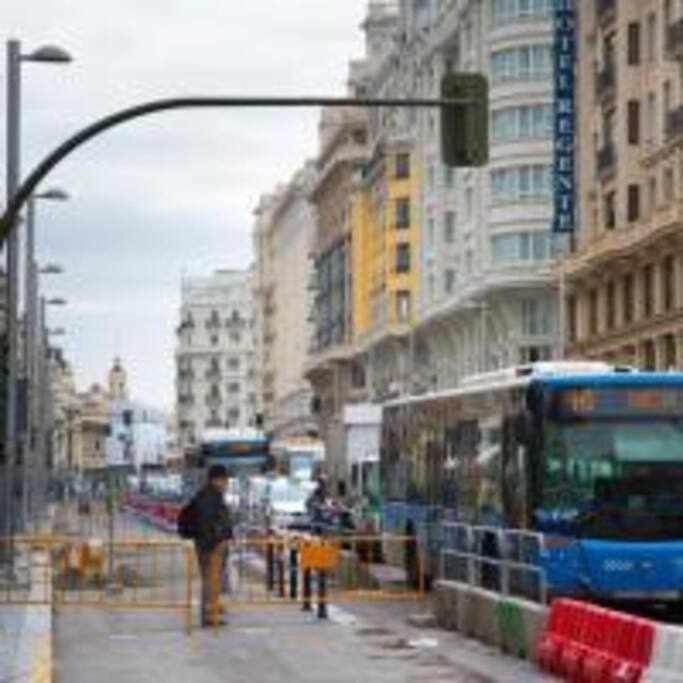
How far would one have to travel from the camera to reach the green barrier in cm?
2244

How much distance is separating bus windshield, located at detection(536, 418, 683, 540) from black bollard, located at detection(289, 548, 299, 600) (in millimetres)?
6450

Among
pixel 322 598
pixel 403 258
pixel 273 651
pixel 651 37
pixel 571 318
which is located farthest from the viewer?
pixel 403 258

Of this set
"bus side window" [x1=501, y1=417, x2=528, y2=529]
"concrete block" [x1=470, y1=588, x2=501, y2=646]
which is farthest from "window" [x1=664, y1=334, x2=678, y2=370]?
"concrete block" [x1=470, y1=588, x2=501, y2=646]

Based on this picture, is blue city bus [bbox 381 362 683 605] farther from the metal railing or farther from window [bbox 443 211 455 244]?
window [bbox 443 211 455 244]

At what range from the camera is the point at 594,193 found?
282ft

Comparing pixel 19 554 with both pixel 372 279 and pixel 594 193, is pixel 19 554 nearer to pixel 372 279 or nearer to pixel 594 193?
pixel 594 193

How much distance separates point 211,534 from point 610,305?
187ft

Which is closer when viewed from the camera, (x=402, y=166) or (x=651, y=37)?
(x=651, y=37)

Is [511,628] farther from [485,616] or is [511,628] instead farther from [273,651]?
[273,651]

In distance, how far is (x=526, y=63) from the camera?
96812 mm

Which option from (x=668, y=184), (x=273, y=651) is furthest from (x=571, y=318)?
(x=273, y=651)

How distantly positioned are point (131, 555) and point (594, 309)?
48868mm

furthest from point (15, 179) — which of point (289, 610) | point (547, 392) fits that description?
Answer: point (547, 392)

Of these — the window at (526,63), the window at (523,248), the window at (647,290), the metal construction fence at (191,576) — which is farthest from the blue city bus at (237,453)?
the metal construction fence at (191,576)
